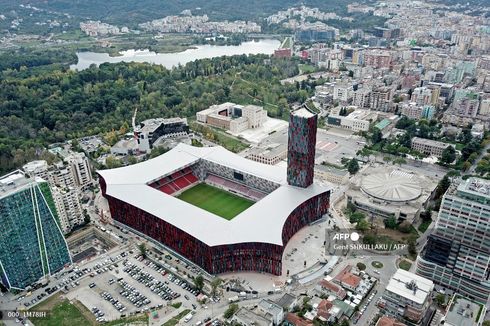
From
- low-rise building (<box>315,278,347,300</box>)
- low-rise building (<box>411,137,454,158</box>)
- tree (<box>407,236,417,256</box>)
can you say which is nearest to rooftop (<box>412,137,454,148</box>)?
low-rise building (<box>411,137,454,158</box>)

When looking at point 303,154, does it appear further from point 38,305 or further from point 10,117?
point 10,117

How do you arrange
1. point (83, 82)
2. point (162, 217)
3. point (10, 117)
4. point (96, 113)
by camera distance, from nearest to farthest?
point (162, 217) → point (10, 117) → point (96, 113) → point (83, 82)

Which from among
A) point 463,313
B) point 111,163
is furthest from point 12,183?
point 463,313

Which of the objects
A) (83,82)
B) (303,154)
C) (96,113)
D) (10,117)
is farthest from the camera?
(83,82)

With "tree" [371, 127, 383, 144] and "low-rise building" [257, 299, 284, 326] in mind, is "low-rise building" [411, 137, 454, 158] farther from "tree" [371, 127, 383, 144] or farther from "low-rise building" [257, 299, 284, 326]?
"low-rise building" [257, 299, 284, 326]

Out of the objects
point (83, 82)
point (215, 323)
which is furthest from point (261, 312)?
point (83, 82)

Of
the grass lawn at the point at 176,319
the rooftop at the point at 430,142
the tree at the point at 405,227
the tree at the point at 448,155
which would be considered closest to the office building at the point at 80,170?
the grass lawn at the point at 176,319

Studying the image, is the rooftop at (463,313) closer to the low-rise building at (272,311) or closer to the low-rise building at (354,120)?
the low-rise building at (272,311)
